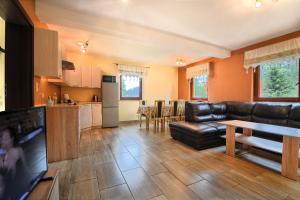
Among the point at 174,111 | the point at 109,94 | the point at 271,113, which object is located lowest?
the point at 174,111

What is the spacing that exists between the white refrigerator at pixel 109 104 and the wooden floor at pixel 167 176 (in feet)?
6.40

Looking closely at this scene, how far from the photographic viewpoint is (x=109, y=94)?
4914 millimetres

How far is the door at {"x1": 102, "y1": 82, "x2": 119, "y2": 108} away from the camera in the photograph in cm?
485

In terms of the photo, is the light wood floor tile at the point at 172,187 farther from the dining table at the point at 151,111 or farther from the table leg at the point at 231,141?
the dining table at the point at 151,111

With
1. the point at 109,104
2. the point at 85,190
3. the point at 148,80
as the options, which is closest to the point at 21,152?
the point at 85,190

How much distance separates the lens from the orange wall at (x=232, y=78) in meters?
3.98

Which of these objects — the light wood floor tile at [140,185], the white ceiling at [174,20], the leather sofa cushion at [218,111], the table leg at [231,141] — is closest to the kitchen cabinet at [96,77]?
the white ceiling at [174,20]

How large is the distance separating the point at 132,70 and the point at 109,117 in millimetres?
2083

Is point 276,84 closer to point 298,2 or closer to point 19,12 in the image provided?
point 298,2

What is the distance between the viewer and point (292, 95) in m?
3.29

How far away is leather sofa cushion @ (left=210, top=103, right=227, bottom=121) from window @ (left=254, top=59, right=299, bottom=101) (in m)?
0.87

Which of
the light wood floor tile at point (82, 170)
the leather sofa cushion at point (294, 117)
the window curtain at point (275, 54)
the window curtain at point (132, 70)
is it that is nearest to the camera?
the light wood floor tile at point (82, 170)

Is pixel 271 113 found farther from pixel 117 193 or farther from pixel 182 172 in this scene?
pixel 117 193

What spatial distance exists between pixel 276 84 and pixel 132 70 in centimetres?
450
